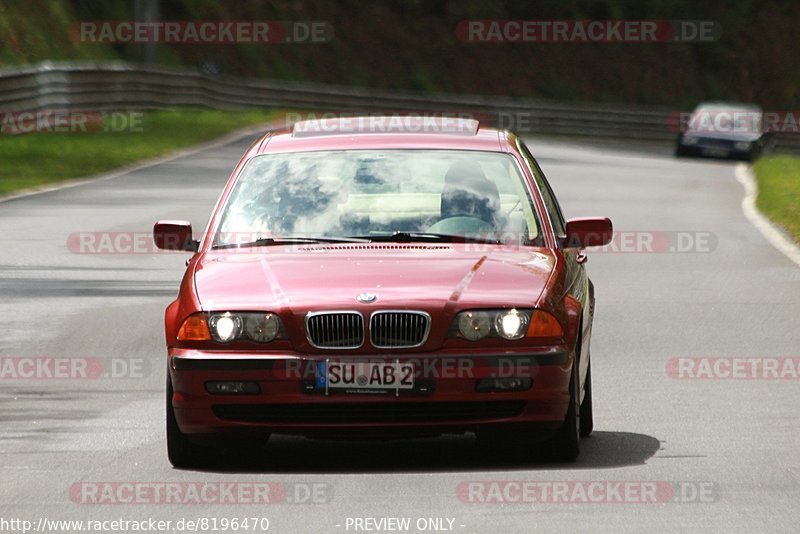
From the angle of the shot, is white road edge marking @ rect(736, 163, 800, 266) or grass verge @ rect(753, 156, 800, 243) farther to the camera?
grass verge @ rect(753, 156, 800, 243)

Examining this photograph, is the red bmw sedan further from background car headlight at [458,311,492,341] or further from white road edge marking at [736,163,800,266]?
white road edge marking at [736,163,800,266]

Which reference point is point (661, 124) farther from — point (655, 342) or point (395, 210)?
point (395, 210)

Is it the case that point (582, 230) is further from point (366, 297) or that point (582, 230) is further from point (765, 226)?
point (765, 226)

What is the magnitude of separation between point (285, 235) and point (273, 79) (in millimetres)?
50943

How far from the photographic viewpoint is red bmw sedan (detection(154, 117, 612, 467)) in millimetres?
8680

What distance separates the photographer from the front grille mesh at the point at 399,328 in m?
8.70

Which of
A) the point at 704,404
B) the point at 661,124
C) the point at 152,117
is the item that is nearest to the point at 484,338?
the point at 704,404

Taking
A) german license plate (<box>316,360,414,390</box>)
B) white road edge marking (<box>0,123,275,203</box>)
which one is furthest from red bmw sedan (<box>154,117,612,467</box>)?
white road edge marking (<box>0,123,275,203</box>)

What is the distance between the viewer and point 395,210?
9.77 metres

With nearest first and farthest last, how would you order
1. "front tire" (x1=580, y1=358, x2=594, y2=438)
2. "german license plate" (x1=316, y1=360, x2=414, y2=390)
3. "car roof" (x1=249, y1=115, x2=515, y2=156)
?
"german license plate" (x1=316, y1=360, x2=414, y2=390) → "front tire" (x1=580, y1=358, x2=594, y2=438) → "car roof" (x1=249, y1=115, x2=515, y2=156)

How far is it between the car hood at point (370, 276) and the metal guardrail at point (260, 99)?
28.2 meters

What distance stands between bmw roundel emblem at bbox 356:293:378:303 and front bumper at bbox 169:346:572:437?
0.83 ft

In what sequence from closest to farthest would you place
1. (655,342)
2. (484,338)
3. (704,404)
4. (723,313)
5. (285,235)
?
1. (484,338)
2. (285,235)
3. (704,404)
4. (655,342)
5. (723,313)

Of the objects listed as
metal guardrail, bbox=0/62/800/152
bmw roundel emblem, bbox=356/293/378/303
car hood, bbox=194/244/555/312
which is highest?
metal guardrail, bbox=0/62/800/152
